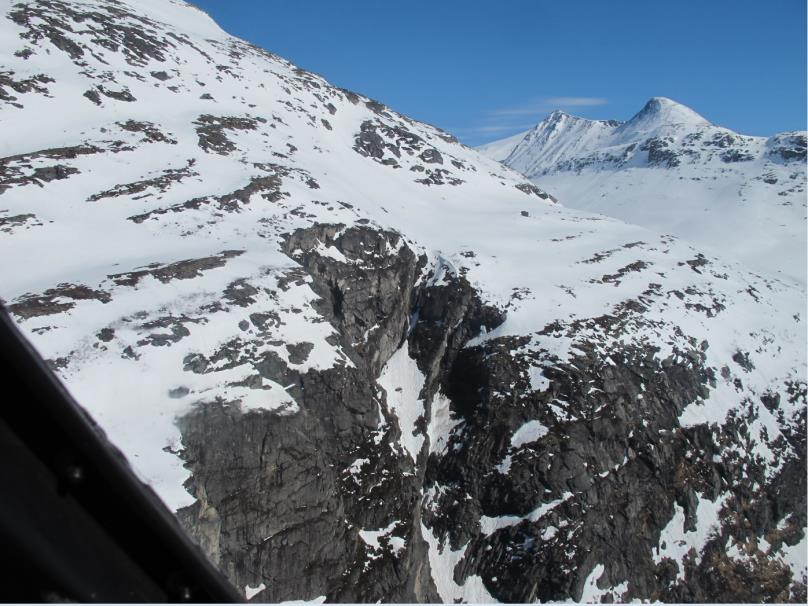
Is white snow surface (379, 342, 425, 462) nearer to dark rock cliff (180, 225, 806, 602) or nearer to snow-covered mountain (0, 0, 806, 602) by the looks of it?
snow-covered mountain (0, 0, 806, 602)

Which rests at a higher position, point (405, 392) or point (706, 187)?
point (706, 187)

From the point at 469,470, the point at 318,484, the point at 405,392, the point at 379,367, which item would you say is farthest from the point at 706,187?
the point at 318,484

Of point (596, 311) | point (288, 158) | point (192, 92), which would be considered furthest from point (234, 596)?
point (192, 92)

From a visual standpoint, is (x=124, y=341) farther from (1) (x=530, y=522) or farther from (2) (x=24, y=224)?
(1) (x=530, y=522)

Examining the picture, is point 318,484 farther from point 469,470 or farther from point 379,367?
point 379,367

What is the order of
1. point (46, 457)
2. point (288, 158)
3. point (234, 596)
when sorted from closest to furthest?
point (46, 457)
point (234, 596)
point (288, 158)

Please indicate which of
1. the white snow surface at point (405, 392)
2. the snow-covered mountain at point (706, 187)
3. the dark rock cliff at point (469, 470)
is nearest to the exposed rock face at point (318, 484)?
the dark rock cliff at point (469, 470)
